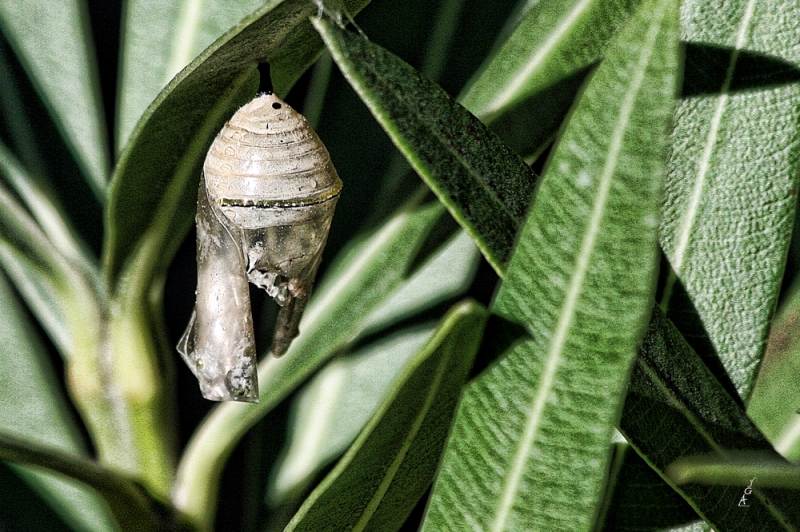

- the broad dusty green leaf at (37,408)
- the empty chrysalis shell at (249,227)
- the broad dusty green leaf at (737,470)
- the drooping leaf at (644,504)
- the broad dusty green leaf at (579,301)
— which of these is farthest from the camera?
the broad dusty green leaf at (37,408)

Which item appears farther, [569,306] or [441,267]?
[441,267]

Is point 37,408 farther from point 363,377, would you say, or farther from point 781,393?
point 781,393

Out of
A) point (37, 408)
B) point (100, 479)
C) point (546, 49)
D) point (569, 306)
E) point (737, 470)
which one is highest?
point (546, 49)

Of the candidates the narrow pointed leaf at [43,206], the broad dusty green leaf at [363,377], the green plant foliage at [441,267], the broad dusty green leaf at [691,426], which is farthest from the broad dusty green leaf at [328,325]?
the broad dusty green leaf at [691,426]

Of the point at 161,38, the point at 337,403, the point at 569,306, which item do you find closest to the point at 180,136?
the point at 161,38

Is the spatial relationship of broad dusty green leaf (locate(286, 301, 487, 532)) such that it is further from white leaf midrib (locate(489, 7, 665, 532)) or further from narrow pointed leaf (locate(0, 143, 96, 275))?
narrow pointed leaf (locate(0, 143, 96, 275))

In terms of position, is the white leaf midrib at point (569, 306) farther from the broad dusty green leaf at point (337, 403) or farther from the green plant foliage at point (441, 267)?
the broad dusty green leaf at point (337, 403)

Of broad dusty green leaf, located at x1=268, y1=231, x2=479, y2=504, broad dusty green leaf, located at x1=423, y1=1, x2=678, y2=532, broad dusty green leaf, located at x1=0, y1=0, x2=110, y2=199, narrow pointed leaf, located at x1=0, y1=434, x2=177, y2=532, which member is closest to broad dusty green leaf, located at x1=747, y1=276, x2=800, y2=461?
broad dusty green leaf, located at x1=268, y1=231, x2=479, y2=504
